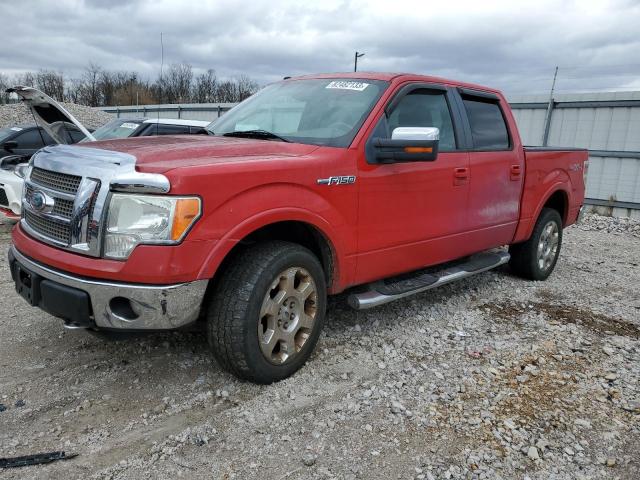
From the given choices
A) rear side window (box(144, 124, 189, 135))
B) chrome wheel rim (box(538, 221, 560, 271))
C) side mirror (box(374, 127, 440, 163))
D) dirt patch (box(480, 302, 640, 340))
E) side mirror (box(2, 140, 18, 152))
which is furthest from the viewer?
rear side window (box(144, 124, 189, 135))

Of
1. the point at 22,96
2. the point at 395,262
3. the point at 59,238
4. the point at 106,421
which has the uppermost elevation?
the point at 22,96

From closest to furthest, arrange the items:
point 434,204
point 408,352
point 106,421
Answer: point 106,421 → point 408,352 → point 434,204

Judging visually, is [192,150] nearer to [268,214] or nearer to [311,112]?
[268,214]

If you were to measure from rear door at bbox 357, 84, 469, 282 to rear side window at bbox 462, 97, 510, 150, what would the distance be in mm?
290

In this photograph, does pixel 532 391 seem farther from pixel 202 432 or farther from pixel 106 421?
pixel 106 421

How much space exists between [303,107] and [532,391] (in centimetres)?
249

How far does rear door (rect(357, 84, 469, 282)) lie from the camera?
3.49m

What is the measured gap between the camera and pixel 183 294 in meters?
2.61

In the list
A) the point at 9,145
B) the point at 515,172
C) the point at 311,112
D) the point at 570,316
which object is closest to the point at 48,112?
the point at 311,112

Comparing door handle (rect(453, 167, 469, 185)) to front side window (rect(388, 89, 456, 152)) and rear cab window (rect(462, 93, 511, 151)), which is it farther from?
rear cab window (rect(462, 93, 511, 151))

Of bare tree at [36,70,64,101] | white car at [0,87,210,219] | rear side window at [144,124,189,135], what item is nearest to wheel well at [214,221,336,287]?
white car at [0,87,210,219]

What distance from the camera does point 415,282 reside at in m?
3.98

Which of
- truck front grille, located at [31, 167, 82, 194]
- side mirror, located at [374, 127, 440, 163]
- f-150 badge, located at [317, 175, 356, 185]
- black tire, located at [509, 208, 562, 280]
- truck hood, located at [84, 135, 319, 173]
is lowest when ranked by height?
black tire, located at [509, 208, 562, 280]

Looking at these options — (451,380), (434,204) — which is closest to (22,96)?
(434,204)
